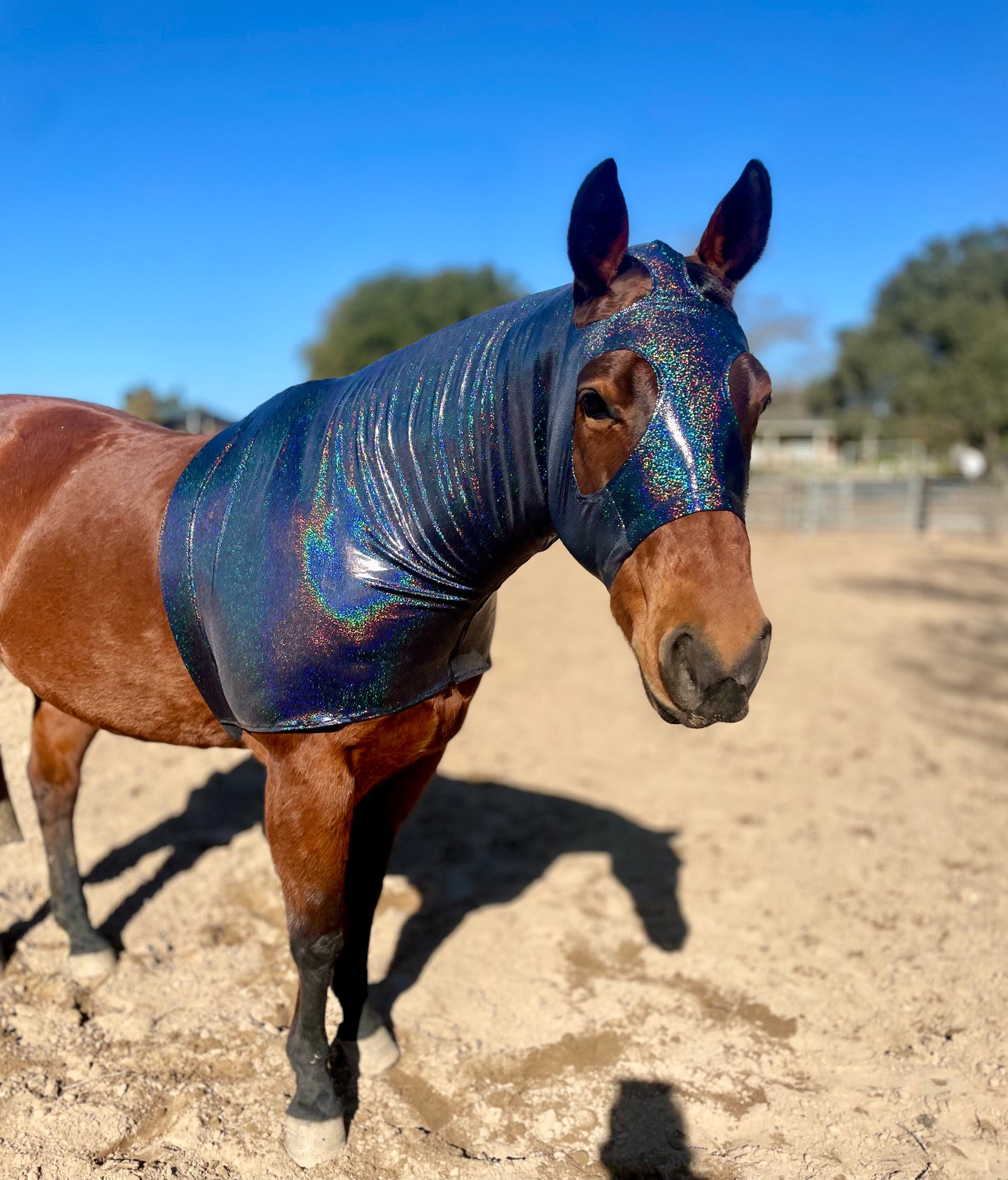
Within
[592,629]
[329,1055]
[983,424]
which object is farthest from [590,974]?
[983,424]

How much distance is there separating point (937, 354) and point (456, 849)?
5606cm

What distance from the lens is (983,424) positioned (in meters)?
35.8

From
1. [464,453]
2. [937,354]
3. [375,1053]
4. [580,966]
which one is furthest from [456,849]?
[937,354]

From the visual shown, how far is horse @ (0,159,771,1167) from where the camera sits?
1456mm

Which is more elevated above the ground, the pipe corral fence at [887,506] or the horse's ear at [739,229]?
the horse's ear at [739,229]

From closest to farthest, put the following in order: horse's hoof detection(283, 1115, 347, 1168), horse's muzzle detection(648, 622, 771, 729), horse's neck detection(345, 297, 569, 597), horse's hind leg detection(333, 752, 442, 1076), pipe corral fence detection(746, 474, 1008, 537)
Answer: horse's muzzle detection(648, 622, 771, 729) < horse's neck detection(345, 297, 569, 597) < horse's hoof detection(283, 1115, 347, 1168) < horse's hind leg detection(333, 752, 442, 1076) < pipe corral fence detection(746, 474, 1008, 537)

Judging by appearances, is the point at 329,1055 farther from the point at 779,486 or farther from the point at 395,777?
the point at 779,486

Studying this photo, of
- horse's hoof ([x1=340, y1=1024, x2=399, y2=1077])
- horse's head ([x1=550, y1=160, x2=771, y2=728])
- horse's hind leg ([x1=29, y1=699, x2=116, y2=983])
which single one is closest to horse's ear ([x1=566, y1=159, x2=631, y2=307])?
horse's head ([x1=550, y1=160, x2=771, y2=728])

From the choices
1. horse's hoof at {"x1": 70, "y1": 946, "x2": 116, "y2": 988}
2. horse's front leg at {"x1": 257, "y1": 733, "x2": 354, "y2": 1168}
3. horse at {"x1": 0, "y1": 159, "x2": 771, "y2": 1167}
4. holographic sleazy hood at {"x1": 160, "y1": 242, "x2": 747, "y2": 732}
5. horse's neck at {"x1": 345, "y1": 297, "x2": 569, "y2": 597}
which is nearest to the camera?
horse at {"x1": 0, "y1": 159, "x2": 771, "y2": 1167}

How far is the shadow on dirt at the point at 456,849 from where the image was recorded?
131 inches

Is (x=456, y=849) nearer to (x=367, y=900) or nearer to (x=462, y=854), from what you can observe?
(x=462, y=854)

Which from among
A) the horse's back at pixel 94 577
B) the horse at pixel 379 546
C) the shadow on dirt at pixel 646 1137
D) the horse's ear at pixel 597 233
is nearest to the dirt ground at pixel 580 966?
the shadow on dirt at pixel 646 1137

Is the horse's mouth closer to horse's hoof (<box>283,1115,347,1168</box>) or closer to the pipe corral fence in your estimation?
horse's hoof (<box>283,1115,347,1168</box>)

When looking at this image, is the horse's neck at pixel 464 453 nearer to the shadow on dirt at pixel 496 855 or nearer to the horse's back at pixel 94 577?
the horse's back at pixel 94 577
